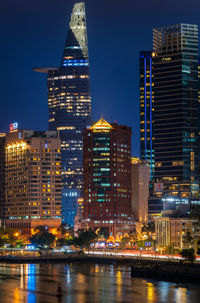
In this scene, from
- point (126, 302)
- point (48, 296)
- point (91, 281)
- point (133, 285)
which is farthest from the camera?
point (91, 281)

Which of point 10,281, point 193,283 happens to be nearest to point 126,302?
point 193,283

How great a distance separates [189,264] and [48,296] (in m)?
47.8

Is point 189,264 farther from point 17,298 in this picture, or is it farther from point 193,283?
point 17,298

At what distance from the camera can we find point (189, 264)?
196875 mm

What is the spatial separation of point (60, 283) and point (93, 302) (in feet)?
122

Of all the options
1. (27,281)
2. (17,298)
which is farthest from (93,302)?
(27,281)

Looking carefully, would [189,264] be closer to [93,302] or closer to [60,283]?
[60,283]

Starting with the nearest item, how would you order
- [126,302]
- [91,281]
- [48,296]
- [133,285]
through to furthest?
[126,302], [48,296], [133,285], [91,281]

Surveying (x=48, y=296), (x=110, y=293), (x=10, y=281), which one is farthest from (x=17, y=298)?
(x=10, y=281)

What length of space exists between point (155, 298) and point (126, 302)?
8689 mm

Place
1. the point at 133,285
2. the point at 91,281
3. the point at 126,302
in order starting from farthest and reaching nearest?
the point at 91,281 → the point at 133,285 → the point at 126,302

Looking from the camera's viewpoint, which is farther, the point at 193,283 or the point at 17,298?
the point at 193,283

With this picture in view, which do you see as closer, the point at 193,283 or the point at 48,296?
the point at 48,296

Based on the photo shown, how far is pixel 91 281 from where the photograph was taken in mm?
194750
